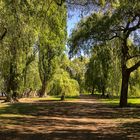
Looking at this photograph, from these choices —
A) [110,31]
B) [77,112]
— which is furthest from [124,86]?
[77,112]

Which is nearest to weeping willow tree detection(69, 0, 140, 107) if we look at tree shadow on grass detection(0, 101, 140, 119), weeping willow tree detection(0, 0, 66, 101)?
tree shadow on grass detection(0, 101, 140, 119)

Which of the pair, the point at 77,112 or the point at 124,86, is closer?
the point at 77,112

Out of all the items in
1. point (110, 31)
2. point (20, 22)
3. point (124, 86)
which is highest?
point (110, 31)

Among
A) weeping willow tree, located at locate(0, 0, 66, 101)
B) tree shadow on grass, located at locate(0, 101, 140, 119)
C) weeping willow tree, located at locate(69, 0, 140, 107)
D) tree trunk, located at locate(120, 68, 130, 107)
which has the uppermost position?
weeping willow tree, located at locate(69, 0, 140, 107)

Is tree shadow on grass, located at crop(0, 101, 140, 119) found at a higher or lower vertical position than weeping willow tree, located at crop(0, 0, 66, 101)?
lower

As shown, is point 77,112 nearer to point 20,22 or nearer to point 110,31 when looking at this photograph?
point 110,31

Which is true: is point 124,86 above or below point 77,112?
above

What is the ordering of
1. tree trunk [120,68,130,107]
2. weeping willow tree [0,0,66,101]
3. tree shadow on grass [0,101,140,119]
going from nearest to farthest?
weeping willow tree [0,0,66,101], tree shadow on grass [0,101,140,119], tree trunk [120,68,130,107]

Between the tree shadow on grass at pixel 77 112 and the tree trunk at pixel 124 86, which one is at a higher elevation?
the tree trunk at pixel 124 86

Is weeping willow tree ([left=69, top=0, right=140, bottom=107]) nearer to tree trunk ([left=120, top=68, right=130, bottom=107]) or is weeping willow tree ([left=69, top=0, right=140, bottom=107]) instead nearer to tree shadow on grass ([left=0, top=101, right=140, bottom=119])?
tree trunk ([left=120, top=68, right=130, bottom=107])

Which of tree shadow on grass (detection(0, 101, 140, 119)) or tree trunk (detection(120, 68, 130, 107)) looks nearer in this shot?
tree shadow on grass (detection(0, 101, 140, 119))

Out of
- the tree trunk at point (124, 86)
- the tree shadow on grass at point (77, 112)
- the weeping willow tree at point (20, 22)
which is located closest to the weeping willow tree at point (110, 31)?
the tree trunk at point (124, 86)

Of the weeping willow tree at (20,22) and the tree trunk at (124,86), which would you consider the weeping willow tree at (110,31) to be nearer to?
the tree trunk at (124,86)

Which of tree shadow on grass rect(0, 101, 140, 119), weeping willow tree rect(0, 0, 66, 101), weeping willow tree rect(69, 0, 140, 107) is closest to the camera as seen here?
weeping willow tree rect(0, 0, 66, 101)
